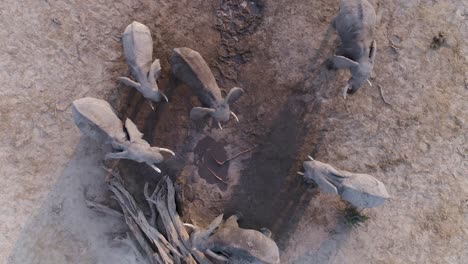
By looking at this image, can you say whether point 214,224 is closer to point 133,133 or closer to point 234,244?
point 234,244

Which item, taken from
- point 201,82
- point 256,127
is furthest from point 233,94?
point 256,127

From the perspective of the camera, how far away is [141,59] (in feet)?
18.5

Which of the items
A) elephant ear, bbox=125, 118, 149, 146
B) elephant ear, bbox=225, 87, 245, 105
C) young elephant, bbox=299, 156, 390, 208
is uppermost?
elephant ear, bbox=225, 87, 245, 105

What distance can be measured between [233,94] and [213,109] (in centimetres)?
37

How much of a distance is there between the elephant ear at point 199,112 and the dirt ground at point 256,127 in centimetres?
38

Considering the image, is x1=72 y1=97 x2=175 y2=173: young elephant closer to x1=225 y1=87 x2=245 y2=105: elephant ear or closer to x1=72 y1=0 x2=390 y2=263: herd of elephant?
x1=72 y1=0 x2=390 y2=263: herd of elephant

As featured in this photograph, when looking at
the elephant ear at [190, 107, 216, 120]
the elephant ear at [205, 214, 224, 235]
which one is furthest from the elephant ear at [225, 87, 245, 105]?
the elephant ear at [205, 214, 224, 235]

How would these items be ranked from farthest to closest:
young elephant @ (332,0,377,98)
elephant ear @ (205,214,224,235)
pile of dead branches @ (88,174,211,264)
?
pile of dead branches @ (88,174,211,264), elephant ear @ (205,214,224,235), young elephant @ (332,0,377,98)

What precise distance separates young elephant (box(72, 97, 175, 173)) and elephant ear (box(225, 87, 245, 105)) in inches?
51.8

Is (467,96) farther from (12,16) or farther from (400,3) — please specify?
(12,16)

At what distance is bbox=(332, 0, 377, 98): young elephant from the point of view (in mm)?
5469

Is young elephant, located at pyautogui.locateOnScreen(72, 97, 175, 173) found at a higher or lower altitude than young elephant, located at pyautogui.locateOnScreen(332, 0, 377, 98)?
lower

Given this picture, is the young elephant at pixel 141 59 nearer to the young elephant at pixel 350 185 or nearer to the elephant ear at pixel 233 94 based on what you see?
the elephant ear at pixel 233 94

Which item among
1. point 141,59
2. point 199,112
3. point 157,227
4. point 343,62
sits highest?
point 343,62
